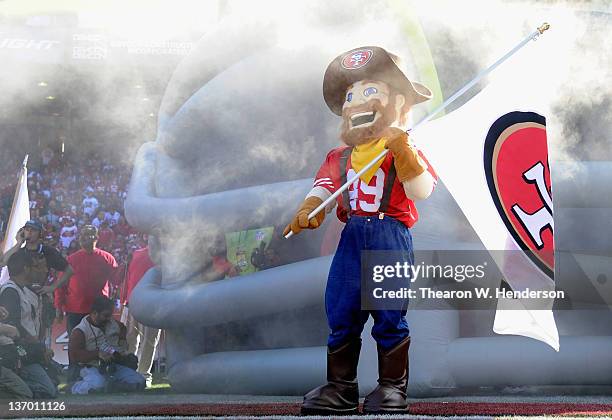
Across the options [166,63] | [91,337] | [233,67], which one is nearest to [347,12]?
[233,67]

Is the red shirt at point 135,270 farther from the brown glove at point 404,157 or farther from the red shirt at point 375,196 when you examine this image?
the brown glove at point 404,157

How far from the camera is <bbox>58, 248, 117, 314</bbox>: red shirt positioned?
354 cm

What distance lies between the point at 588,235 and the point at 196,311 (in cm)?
155

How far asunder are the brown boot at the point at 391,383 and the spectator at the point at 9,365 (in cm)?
126

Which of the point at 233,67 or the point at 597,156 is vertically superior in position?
the point at 233,67

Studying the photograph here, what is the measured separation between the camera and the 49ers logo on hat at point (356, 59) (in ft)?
10.8

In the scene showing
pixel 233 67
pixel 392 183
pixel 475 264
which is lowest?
pixel 475 264

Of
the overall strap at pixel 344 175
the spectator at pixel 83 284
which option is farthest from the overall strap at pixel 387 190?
the spectator at pixel 83 284

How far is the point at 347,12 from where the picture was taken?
11.7 feet

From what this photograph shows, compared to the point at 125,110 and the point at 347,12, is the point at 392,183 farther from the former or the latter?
the point at 125,110

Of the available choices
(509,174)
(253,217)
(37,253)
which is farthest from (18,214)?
(509,174)

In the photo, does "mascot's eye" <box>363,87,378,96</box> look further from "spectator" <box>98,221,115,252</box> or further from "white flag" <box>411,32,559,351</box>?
"spectator" <box>98,221,115,252</box>

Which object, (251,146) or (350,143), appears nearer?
(350,143)

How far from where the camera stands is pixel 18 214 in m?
3.50
